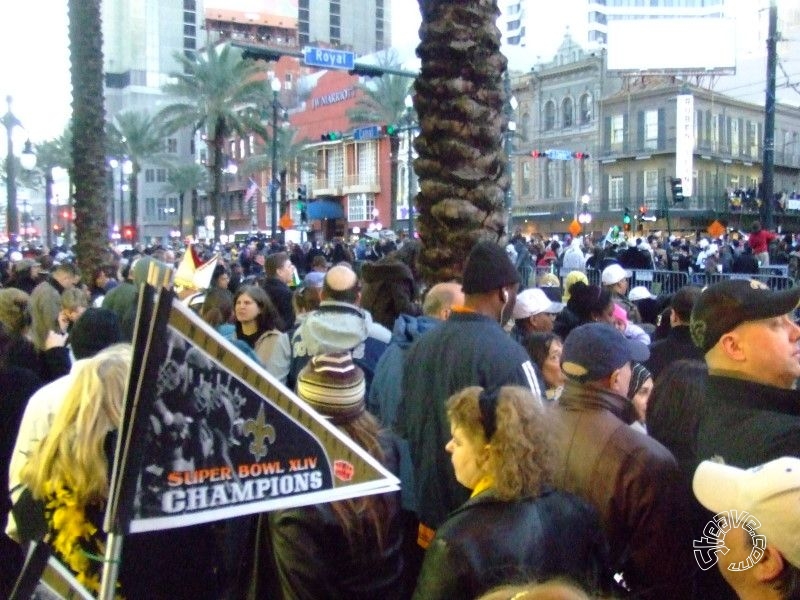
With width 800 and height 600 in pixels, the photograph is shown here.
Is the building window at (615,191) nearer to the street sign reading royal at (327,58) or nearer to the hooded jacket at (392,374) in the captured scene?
the street sign reading royal at (327,58)

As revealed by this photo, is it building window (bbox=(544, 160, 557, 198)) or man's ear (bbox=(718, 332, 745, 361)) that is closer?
man's ear (bbox=(718, 332, 745, 361))

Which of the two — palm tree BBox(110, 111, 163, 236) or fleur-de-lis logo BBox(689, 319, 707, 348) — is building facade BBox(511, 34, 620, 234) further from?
fleur-de-lis logo BBox(689, 319, 707, 348)

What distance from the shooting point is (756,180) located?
55938 millimetres

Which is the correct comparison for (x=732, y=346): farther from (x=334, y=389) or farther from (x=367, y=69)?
(x=367, y=69)

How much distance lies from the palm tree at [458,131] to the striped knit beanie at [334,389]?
3.65 m

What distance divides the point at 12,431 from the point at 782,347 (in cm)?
324

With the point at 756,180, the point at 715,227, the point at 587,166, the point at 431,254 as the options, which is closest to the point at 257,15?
the point at 587,166

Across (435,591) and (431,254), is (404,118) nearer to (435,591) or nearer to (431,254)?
(431,254)

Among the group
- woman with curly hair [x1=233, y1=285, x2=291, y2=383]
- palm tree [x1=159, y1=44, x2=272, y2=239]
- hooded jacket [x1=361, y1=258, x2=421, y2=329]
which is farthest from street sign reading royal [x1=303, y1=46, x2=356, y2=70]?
palm tree [x1=159, y1=44, x2=272, y2=239]

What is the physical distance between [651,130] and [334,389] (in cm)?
5309

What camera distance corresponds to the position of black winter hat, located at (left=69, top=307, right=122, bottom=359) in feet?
13.9

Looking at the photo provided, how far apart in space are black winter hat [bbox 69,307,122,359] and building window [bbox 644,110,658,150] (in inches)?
2031

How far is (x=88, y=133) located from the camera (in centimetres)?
1360

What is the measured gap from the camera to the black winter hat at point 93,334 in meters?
4.24
